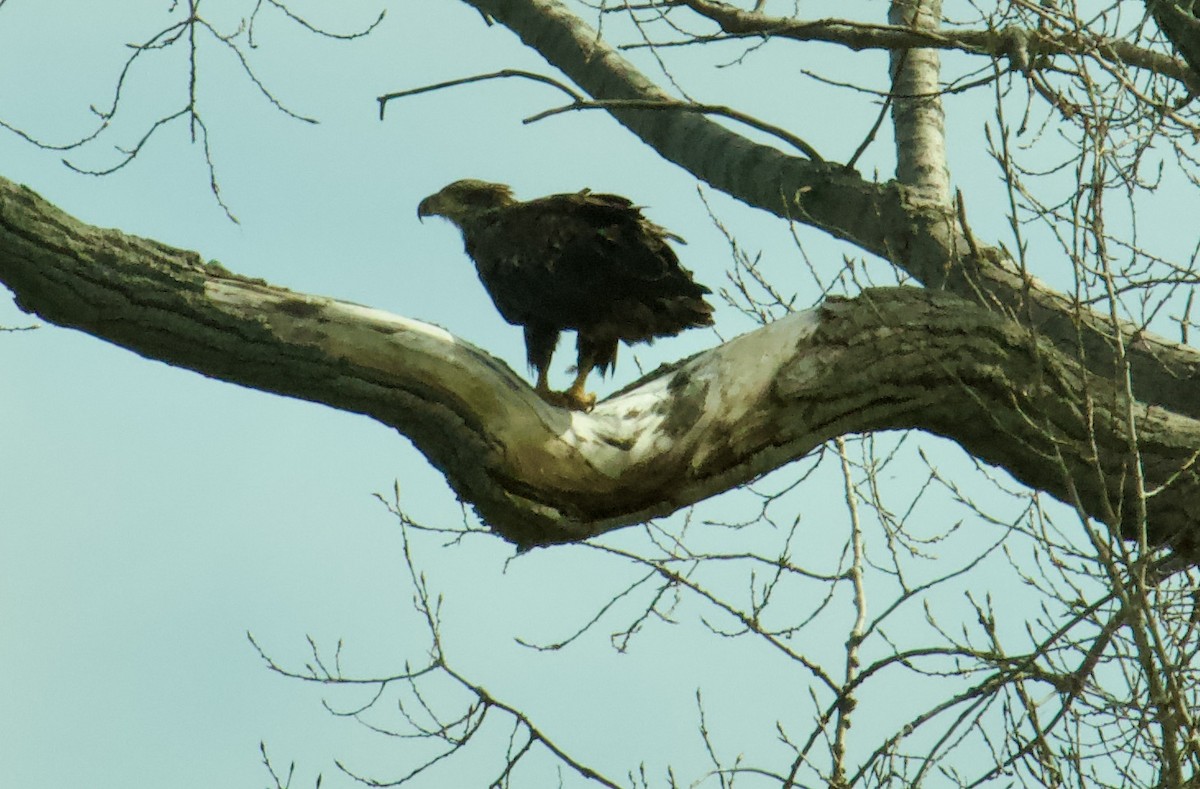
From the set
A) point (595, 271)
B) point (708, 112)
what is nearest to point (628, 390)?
point (595, 271)

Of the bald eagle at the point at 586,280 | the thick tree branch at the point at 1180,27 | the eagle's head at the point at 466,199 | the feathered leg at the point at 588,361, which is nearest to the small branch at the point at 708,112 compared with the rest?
the bald eagle at the point at 586,280

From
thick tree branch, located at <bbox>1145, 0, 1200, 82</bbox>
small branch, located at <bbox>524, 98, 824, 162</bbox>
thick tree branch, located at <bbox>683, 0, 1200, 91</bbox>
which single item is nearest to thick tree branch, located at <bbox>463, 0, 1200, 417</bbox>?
small branch, located at <bbox>524, 98, 824, 162</bbox>

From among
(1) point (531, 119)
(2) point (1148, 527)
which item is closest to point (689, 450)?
(1) point (531, 119)

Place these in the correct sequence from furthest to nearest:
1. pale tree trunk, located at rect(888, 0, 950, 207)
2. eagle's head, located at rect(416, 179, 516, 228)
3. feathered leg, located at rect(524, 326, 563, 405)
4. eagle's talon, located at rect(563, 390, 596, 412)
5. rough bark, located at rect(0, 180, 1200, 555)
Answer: eagle's head, located at rect(416, 179, 516, 228) → pale tree trunk, located at rect(888, 0, 950, 207) → feathered leg, located at rect(524, 326, 563, 405) → eagle's talon, located at rect(563, 390, 596, 412) → rough bark, located at rect(0, 180, 1200, 555)

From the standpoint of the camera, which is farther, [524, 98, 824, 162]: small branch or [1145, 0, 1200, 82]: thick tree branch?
[524, 98, 824, 162]: small branch

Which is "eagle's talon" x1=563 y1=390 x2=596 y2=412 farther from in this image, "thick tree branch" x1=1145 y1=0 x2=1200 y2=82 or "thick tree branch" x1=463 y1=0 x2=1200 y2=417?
"thick tree branch" x1=1145 y1=0 x2=1200 y2=82

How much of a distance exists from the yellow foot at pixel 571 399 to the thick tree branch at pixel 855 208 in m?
1.00

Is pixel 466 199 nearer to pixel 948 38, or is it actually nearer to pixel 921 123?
pixel 921 123

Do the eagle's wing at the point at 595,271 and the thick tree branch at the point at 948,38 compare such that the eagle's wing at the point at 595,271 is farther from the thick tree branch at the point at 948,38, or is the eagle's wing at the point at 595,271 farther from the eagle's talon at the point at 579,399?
the thick tree branch at the point at 948,38

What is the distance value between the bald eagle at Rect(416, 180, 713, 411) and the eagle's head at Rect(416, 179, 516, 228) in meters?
0.73

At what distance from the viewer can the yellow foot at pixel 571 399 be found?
454cm

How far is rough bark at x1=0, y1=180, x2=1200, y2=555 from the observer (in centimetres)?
336

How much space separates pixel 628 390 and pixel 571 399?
45 cm

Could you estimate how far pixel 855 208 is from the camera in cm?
515
